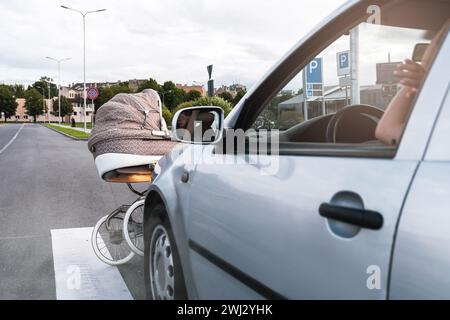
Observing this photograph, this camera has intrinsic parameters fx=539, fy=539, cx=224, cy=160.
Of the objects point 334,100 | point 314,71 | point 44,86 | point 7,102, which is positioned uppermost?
point 44,86

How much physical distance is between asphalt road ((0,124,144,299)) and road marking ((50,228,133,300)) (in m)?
0.06

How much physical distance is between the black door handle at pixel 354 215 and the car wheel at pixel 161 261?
3.98 feet

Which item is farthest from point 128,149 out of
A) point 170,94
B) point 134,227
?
point 170,94

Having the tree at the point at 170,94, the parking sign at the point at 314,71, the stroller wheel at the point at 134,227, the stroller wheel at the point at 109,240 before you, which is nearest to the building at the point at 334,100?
the parking sign at the point at 314,71

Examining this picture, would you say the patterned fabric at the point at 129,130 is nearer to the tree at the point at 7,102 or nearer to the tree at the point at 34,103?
the tree at the point at 34,103

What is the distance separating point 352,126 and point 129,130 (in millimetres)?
2100

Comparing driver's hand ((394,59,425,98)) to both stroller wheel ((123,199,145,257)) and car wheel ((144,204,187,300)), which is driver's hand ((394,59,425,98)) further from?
stroller wheel ((123,199,145,257))

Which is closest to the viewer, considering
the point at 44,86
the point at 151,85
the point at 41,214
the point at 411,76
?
the point at 411,76

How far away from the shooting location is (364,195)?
1439 mm

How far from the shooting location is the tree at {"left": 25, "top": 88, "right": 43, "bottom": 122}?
140625mm

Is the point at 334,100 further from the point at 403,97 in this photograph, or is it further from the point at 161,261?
the point at 161,261

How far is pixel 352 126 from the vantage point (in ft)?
8.14

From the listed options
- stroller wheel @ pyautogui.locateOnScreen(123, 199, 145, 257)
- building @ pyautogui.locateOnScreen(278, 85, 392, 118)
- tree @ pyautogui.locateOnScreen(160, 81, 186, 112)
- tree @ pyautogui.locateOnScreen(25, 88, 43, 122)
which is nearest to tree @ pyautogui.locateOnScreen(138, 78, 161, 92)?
tree @ pyautogui.locateOnScreen(160, 81, 186, 112)
